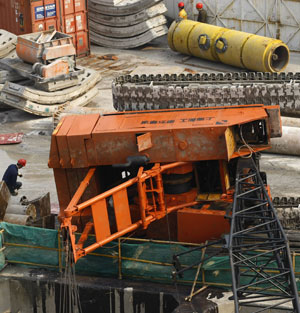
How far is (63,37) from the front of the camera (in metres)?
26.9

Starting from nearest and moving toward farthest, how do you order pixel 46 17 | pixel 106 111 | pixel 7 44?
pixel 106 111 < pixel 7 44 < pixel 46 17

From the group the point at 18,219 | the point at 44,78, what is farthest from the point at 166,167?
the point at 44,78

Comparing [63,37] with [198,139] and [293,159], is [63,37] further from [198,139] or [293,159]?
[198,139]

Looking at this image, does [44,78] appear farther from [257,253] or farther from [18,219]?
[257,253]

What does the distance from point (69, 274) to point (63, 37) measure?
13.0 m

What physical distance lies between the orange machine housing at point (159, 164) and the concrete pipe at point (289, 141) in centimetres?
547

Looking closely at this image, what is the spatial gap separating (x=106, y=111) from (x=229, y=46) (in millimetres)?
6058

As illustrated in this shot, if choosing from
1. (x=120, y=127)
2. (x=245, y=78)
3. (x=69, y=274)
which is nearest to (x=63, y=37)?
(x=245, y=78)

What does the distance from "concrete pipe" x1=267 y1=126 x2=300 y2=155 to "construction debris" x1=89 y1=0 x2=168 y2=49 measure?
11.4 m

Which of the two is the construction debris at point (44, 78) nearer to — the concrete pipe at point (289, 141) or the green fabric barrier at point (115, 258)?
the concrete pipe at point (289, 141)

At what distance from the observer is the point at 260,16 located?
30922 millimetres

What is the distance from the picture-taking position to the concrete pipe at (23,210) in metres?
17.6

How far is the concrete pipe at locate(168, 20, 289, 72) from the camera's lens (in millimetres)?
27781

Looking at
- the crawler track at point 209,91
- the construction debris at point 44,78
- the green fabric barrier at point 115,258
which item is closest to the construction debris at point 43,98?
the construction debris at point 44,78
